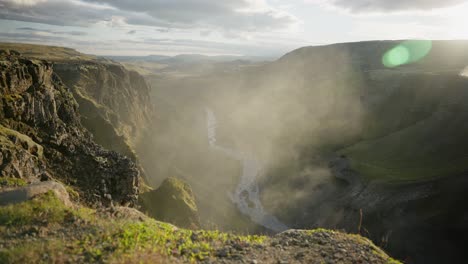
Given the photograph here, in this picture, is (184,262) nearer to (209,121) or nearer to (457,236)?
(457,236)

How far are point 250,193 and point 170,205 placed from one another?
152 feet

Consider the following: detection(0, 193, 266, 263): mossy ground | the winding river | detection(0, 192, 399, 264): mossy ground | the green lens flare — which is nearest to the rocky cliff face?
detection(0, 193, 266, 263): mossy ground

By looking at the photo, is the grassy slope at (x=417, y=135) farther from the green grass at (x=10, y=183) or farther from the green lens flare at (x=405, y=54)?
the green lens flare at (x=405, y=54)

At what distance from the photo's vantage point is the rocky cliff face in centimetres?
2825

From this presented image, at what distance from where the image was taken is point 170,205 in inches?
1961

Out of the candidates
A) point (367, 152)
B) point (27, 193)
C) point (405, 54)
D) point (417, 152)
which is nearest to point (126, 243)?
point (27, 193)

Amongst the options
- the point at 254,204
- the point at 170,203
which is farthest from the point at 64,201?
the point at 254,204

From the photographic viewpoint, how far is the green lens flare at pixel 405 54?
175 metres

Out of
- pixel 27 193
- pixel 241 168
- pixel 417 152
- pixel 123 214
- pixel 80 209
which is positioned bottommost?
pixel 241 168

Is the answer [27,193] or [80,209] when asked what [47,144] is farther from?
[80,209]

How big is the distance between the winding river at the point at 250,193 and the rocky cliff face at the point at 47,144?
1777 inches

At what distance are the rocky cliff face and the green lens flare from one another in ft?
571

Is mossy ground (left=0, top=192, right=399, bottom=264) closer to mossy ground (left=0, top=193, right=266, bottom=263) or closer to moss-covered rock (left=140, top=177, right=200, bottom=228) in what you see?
mossy ground (left=0, top=193, right=266, bottom=263)

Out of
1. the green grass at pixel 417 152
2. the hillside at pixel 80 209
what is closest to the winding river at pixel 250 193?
the green grass at pixel 417 152
